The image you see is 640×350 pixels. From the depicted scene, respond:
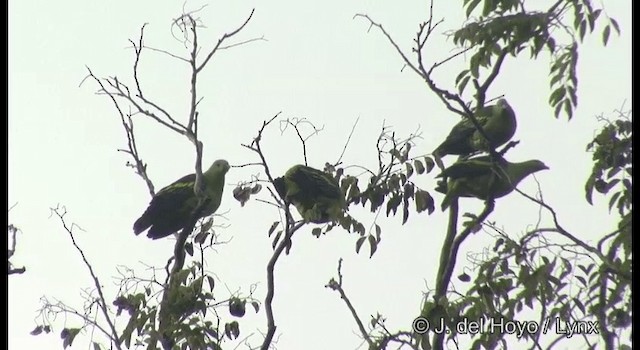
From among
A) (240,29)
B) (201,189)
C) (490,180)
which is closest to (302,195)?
(201,189)

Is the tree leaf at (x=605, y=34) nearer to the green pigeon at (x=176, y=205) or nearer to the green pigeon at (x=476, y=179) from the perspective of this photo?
the green pigeon at (x=476, y=179)

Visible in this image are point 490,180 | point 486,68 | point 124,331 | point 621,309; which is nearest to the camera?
point 621,309

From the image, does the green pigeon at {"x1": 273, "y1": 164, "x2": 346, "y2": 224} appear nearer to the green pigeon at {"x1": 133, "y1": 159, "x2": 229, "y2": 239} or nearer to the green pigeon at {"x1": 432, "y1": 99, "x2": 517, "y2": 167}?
the green pigeon at {"x1": 133, "y1": 159, "x2": 229, "y2": 239}

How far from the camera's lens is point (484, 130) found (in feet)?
25.2

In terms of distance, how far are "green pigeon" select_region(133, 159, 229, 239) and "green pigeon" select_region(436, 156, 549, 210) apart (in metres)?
1.46

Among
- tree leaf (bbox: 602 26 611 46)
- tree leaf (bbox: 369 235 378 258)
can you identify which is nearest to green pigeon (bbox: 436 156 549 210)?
tree leaf (bbox: 369 235 378 258)

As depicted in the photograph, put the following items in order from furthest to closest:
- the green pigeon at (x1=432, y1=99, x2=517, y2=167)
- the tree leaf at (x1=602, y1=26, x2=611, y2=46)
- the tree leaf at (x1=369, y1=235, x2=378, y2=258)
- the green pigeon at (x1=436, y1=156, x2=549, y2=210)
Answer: the green pigeon at (x1=432, y1=99, x2=517, y2=167), the green pigeon at (x1=436, y1=156, x2=549, y2=210), the tree leaf at (x1=369, y1=235, x2=378, y2=258), the tree leaf at (x1=602, y1=26, x2=611, y2=46)

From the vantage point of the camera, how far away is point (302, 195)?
7.46 metres

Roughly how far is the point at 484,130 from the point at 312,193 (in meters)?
1.20

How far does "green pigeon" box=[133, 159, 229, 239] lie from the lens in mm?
7555

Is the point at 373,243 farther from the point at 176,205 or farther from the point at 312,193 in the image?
the point at 176,205
